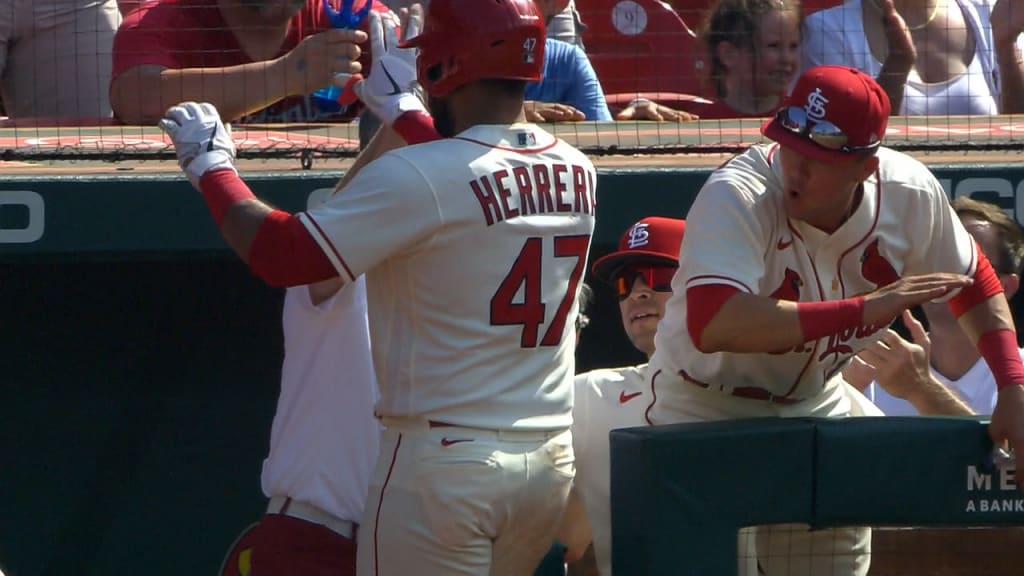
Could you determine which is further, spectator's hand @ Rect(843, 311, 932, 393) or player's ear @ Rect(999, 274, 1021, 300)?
player's ear @ Rect(999, 274, 1021, 300)

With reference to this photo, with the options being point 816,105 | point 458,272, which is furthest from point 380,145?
point 816,105

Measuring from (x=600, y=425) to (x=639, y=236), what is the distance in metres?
0.47

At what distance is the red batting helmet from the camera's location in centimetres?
259

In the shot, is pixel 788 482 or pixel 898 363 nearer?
pixel 788 482

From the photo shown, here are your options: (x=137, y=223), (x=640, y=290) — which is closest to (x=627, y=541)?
(x=640, y=290)

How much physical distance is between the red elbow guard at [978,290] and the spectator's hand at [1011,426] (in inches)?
9.5

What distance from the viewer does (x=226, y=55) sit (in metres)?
4.38

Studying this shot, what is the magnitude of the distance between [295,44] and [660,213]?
1185 millimetres

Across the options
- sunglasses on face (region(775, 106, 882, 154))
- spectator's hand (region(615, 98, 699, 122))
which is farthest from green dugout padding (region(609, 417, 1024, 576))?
spectator's hand (region(615, 98, 699, 122))

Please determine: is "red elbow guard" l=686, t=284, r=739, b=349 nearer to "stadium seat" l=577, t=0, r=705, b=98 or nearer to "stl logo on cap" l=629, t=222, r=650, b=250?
"stl logo on cap" l=629, t=222, r=650, b=250

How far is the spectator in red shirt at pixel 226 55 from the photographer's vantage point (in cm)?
407

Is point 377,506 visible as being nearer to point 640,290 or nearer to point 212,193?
point 212,193

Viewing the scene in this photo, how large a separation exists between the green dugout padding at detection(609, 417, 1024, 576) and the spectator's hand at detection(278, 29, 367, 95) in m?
1.62

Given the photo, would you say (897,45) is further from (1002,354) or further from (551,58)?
(1002,354)
